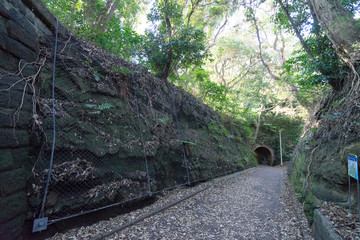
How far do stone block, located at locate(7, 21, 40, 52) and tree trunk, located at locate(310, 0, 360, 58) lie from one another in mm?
6772

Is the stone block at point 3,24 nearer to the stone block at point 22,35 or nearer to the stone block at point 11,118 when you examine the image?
the stone block at point 22,35

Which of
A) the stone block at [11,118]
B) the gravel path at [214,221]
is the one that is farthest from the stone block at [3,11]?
the gravel path at [214,221]

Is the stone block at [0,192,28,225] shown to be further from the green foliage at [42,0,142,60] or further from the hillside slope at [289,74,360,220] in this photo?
the hillside slope at [289,74,360,220]

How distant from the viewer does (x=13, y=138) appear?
227cm

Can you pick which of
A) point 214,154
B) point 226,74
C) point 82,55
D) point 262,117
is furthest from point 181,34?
point 262,117

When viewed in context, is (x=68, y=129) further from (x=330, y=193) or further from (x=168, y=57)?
(x=330, y=193)

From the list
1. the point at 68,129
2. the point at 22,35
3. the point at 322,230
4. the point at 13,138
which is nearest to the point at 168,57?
the point at 22,35

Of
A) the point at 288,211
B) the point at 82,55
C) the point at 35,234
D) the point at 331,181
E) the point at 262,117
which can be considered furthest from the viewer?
the point at 262,117

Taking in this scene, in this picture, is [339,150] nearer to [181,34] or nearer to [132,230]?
[132,230]

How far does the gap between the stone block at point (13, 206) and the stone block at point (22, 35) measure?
2229 mm

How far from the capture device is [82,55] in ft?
13.1

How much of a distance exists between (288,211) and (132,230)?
13.1 ft

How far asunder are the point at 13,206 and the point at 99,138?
5.06 feet

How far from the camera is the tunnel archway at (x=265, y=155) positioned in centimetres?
1938
